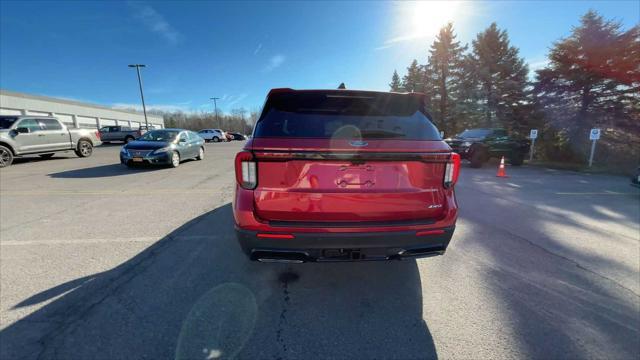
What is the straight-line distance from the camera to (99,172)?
8.88 m

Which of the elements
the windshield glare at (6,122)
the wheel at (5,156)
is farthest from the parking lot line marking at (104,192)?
the windshield glare at (6,122)

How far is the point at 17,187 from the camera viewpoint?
21.9 feet

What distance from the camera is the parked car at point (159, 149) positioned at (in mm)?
9138

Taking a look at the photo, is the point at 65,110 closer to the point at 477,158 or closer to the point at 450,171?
the point at 477,158

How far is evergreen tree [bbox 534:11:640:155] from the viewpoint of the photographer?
14750mm

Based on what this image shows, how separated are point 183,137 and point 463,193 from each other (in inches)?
421

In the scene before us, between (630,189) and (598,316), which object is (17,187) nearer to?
(598,316)

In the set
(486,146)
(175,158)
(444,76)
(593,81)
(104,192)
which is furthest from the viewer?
(444,76)

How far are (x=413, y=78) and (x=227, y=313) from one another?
43679 millimetres

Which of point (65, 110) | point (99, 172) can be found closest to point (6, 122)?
point (99, 172)

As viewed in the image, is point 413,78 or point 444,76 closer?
point 444,76

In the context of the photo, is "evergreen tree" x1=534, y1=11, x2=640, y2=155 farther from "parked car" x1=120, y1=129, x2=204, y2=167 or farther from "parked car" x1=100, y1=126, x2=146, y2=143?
"parked car" x1=100, y1=126, x2=146, y2=143

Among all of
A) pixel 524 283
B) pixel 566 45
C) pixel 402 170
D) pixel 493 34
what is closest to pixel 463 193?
pixel 524 283

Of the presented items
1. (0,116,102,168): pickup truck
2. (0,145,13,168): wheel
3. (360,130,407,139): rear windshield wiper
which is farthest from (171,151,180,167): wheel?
(360,130,407,139): rear windshield wiper
